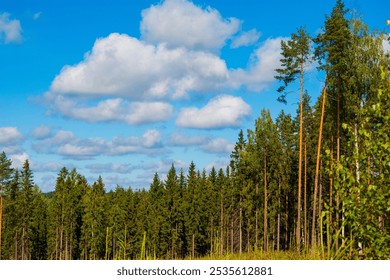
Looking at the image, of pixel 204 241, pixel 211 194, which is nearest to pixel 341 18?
pixel 211 194

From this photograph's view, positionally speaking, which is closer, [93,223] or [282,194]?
[282,194]

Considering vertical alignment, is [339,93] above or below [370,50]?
below

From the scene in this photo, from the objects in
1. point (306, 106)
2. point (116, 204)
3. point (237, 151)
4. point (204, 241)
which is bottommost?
point (204, 241)

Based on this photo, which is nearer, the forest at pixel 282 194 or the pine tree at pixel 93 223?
the forest at pixel 282 194

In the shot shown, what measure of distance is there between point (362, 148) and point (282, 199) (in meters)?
55.7

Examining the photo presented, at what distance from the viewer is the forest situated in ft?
30.0

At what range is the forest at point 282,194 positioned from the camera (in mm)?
9156

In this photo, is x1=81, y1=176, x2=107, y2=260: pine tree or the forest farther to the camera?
x1=81, y1=176, x2=107, y2=260: pine tree

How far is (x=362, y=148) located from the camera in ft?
30.8

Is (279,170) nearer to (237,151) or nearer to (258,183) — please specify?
(258,183)

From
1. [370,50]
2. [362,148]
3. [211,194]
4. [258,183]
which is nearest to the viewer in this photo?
[362,148]

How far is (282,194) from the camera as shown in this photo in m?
64.3
